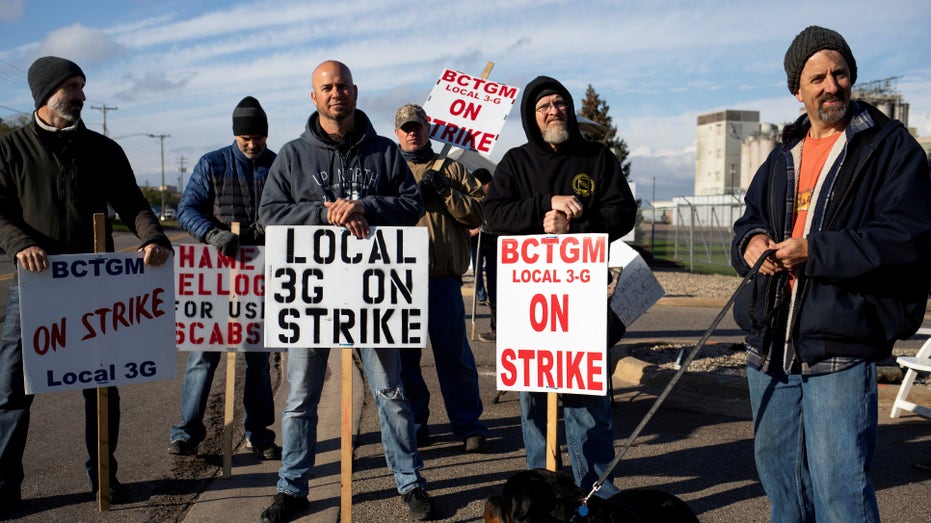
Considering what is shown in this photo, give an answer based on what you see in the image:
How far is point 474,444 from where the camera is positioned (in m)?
5.41

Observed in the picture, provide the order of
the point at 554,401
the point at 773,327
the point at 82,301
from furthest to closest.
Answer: the point at 82,301 → the point at 554,401 → the point at 773,327

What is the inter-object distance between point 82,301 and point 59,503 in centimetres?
115

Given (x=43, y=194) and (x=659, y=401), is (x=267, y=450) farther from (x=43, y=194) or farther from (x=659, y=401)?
(x=659, y=401)

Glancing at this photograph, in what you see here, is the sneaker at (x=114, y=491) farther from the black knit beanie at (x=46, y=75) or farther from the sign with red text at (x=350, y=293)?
the black knit beanie at (x=46, y=75)

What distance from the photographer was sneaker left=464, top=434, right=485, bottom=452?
5406mm

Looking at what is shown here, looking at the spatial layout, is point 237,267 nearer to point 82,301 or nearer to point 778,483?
point 82,301

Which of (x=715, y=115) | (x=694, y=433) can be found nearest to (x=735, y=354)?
(x=694, y=433)

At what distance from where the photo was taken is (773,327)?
319 centimetres

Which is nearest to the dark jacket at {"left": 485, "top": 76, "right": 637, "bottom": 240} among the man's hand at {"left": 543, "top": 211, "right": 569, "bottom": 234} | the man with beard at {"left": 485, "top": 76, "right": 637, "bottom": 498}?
the man with beard at {"left": 485, "top": 76, "right": 637, "bottom": 498}

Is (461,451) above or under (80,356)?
under

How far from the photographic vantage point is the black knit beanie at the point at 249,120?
5.45 metres

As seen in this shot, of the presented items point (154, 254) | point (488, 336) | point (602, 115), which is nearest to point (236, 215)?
point (154, 254)

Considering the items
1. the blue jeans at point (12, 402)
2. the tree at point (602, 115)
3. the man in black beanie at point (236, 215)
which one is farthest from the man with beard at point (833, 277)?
the tree at point (602, 115)

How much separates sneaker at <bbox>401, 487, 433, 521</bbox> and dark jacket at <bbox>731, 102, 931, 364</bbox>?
2.09m
